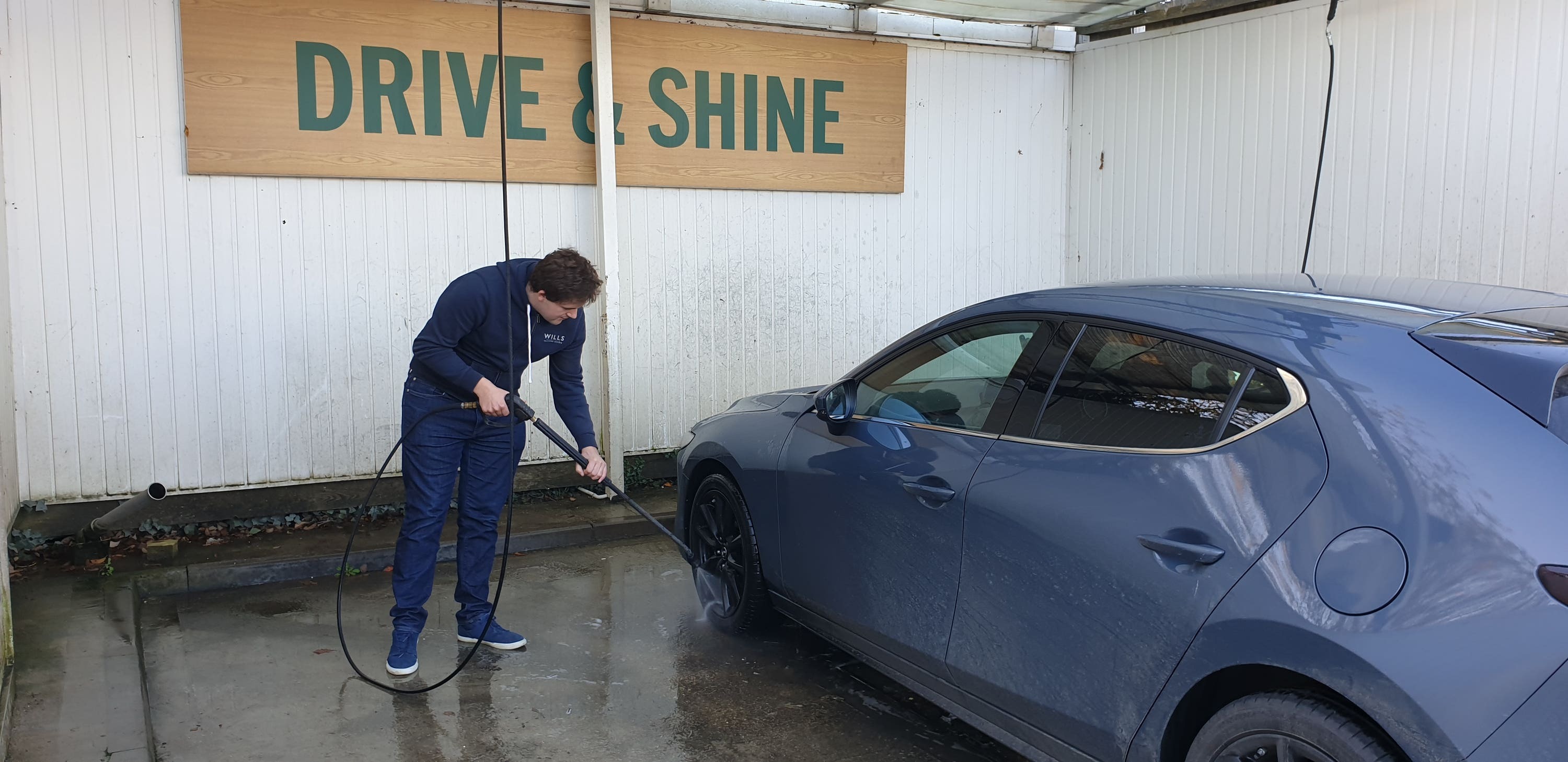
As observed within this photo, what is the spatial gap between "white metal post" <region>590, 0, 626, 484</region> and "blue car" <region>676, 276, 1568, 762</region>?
3.15 m

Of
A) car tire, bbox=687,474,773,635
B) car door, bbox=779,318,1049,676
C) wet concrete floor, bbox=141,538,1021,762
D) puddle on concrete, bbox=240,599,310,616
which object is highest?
car door, bbox=779,318,1049,676

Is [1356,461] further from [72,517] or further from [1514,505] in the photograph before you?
[72,517]

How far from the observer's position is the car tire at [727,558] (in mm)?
4707

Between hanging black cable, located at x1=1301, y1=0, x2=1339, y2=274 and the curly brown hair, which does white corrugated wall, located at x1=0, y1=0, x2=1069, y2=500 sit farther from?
the curly brown hair

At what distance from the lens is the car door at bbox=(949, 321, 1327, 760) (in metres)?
2.70

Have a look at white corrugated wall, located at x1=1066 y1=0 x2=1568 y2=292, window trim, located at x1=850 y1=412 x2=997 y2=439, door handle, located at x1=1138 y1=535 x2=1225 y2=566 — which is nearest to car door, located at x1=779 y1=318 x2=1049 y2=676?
window trim, located at x1=850 y1=412 x2=997 y2=439

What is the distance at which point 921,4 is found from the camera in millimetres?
7391

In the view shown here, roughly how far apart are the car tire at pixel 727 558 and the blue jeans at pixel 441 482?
2.82 feet

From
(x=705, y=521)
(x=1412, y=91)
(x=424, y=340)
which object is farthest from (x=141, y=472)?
(x=1412, y=91)

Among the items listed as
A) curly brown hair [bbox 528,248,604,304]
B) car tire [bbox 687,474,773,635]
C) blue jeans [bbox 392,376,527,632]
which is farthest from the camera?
car tire [bbox 687,474,773,635]

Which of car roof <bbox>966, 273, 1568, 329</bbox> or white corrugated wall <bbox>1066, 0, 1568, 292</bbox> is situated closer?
car roof <bbox>966, 273, 1568, 329</bbox>

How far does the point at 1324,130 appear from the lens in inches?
247

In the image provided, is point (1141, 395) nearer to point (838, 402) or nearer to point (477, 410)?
point (838, 402)

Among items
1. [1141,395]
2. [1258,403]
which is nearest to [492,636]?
[1141,395]
